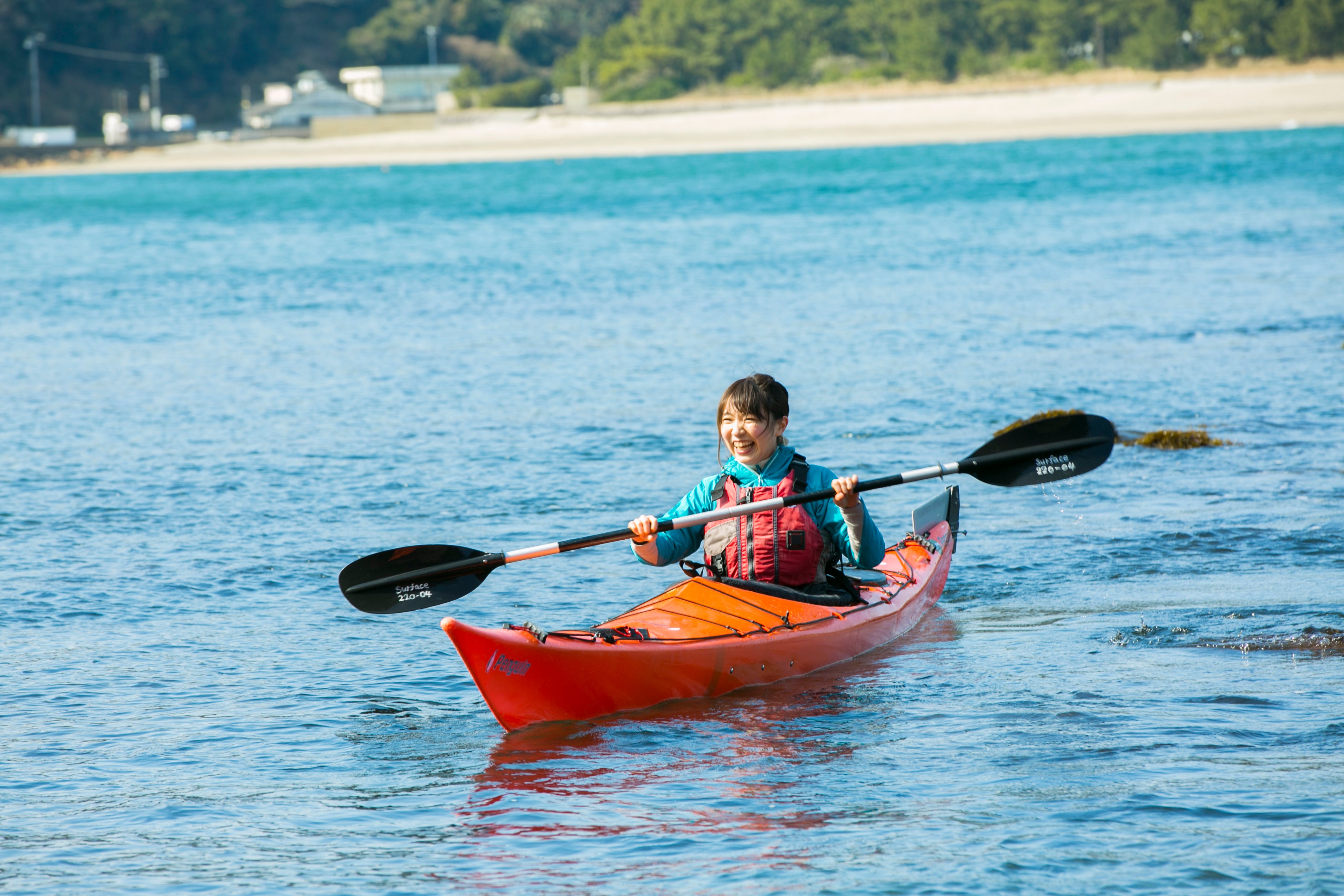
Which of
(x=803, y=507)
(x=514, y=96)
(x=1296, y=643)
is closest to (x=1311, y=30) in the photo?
(x=514, y=96)

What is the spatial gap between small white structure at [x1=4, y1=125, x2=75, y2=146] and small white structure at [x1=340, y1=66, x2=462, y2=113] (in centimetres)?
1871

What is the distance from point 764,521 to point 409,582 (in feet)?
4.72

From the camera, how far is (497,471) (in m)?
9.90

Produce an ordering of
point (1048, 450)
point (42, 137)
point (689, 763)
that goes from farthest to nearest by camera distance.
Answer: point (42, 137), point (1048, 450), point (689, 763)

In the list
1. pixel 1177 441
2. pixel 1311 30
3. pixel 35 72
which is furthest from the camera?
pixel 35 72

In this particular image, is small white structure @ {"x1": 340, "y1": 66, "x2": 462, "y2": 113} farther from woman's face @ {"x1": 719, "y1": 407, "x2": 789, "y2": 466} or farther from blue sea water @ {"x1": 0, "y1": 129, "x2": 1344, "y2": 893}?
woman's face @ {"x1": 719, "y1": 407, "x2": 789, "y2": 466}

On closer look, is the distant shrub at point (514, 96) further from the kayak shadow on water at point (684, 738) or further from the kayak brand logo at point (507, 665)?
the kayak brand logo at point (507, 665)

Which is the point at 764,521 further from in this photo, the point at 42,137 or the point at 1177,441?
the point at 42,137

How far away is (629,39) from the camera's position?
98125mm

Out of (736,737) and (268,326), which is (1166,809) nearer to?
(736,737)

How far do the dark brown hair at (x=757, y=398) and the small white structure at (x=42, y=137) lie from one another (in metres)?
89.2

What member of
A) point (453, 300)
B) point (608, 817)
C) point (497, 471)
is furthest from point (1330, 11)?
point (608, 817)

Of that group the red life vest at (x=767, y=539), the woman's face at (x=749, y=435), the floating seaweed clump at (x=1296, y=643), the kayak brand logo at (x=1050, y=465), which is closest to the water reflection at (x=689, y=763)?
the red life vest at (x=767, y=539)

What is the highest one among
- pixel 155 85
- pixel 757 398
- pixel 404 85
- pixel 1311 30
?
pixel 404 85
